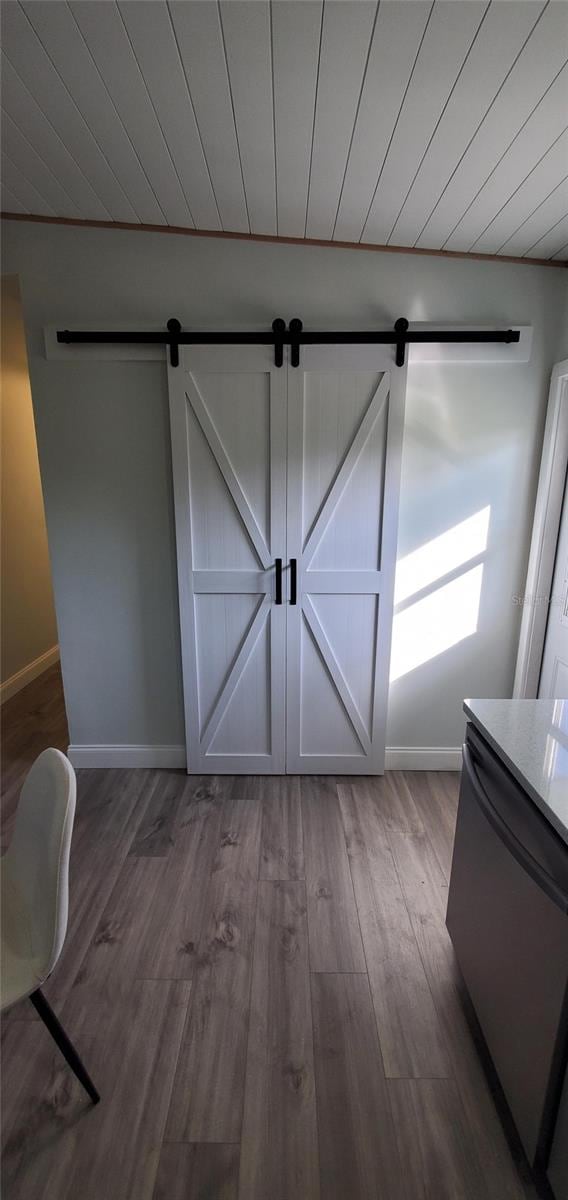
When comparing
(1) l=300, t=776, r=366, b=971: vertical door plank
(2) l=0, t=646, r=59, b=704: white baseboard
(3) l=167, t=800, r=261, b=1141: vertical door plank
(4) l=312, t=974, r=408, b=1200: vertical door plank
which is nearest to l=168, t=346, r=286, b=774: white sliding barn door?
(1) l=300, t=776, r=366, b=971: vertical door plank

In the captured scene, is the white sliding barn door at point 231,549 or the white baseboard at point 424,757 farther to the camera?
the white baseboard at point 424,757

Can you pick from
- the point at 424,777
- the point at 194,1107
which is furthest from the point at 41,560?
the point at 194,1107

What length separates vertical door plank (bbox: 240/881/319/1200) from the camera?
1114 mm

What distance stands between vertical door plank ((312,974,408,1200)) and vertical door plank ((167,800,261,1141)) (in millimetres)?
222

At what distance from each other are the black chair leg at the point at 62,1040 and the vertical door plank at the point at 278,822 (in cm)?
84

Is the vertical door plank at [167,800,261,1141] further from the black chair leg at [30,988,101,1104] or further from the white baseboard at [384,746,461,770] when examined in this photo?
the white baseboard at [384,746,461,770]

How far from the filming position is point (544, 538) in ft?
7.63

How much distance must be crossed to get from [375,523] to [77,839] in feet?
6.61

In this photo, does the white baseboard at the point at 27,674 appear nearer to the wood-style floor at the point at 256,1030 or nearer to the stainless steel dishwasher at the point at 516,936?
the wood-style floor at the point at 256,1030

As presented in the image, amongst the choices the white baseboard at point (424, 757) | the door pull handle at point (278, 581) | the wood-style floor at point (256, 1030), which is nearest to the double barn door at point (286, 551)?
the door pull handle at point (278, 581)

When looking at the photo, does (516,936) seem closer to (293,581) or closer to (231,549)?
(293,581)

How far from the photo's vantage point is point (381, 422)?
219cm

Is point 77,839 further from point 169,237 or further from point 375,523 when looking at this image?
point 169,237

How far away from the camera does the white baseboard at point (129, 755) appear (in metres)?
2.68
